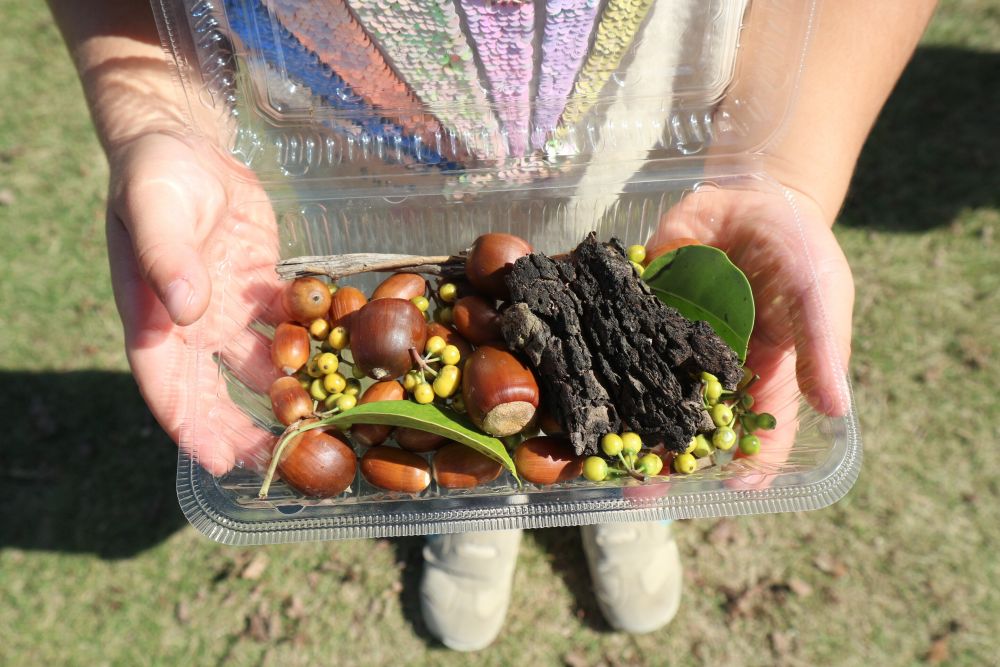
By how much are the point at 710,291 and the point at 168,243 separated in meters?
1.42

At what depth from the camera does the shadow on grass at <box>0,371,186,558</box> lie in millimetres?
3240

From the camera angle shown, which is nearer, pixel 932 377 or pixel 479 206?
pixel 479 206

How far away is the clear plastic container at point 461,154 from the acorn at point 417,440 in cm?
12

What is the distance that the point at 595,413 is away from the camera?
1.78 metres

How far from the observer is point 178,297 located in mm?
1798

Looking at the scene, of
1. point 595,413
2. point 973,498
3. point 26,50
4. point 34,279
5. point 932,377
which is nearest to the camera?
point 595,413

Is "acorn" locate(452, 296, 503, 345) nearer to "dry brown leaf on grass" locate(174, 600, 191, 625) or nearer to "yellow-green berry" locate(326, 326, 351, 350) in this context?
"yellow-green berry" locate(326, 326, 351, 350)

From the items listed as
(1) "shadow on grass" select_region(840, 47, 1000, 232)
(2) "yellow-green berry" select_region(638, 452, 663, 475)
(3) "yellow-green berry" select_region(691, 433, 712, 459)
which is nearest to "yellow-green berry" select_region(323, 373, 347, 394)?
(2) "yellow-green berry" select_region(638, 452, 663, 475)

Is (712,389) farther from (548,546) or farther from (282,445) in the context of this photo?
(548,546)

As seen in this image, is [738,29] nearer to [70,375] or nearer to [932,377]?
[932,377]

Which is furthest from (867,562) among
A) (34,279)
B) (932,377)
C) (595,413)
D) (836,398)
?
(34,279)

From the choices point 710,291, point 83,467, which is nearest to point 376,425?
point 710,291

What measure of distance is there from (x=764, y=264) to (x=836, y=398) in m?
0.43

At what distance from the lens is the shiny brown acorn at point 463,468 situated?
184 centimetres
